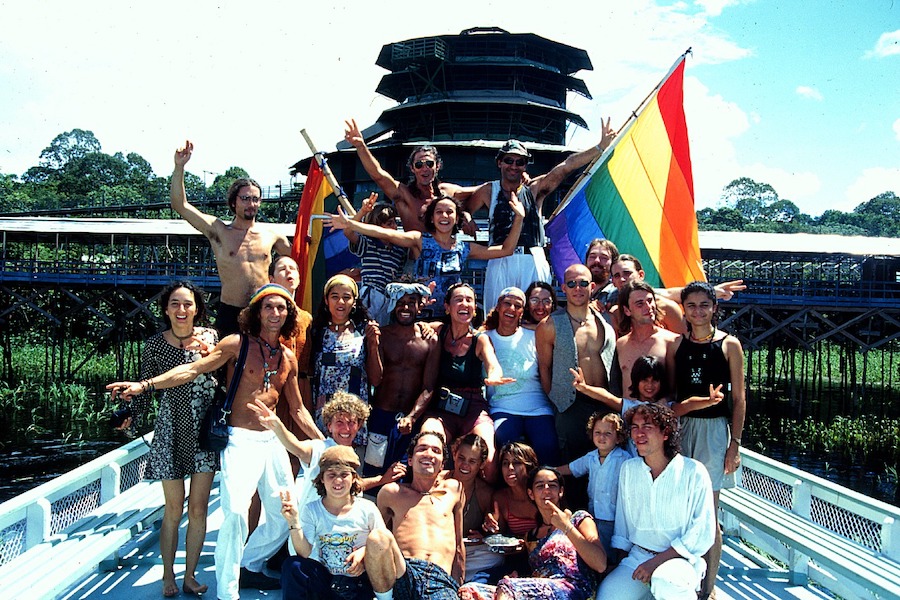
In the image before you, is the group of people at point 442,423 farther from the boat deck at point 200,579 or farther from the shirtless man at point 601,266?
the boat deck at point 200,579

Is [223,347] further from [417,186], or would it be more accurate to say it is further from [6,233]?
[6,233]

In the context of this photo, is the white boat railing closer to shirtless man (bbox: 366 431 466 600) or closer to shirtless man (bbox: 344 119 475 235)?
shirtless man (bbox: 366 431 466 600)

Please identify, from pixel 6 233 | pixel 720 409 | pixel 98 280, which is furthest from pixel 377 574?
pixel 6 233

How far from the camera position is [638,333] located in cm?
521

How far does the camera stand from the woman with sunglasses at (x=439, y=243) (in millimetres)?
6086

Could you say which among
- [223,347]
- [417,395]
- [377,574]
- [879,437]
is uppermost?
[223,347]

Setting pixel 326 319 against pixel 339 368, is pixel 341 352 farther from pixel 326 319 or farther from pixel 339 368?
pixel 326 319

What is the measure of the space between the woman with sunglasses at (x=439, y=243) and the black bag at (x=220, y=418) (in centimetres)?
160

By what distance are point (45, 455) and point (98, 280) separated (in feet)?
34.6

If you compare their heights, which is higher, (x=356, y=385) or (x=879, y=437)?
(x=356, y=385)

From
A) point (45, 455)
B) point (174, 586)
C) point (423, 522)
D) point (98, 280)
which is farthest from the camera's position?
point (98, 280)

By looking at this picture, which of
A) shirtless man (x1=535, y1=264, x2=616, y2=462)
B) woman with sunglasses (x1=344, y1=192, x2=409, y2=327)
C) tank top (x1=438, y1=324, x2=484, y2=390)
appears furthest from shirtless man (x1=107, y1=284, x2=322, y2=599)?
shirtless man (x1=535, y1=264, x2=616, y2=462)

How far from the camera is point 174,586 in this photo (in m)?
4.84

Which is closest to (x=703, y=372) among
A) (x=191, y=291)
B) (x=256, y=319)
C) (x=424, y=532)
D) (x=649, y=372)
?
(x=649, y=372)
